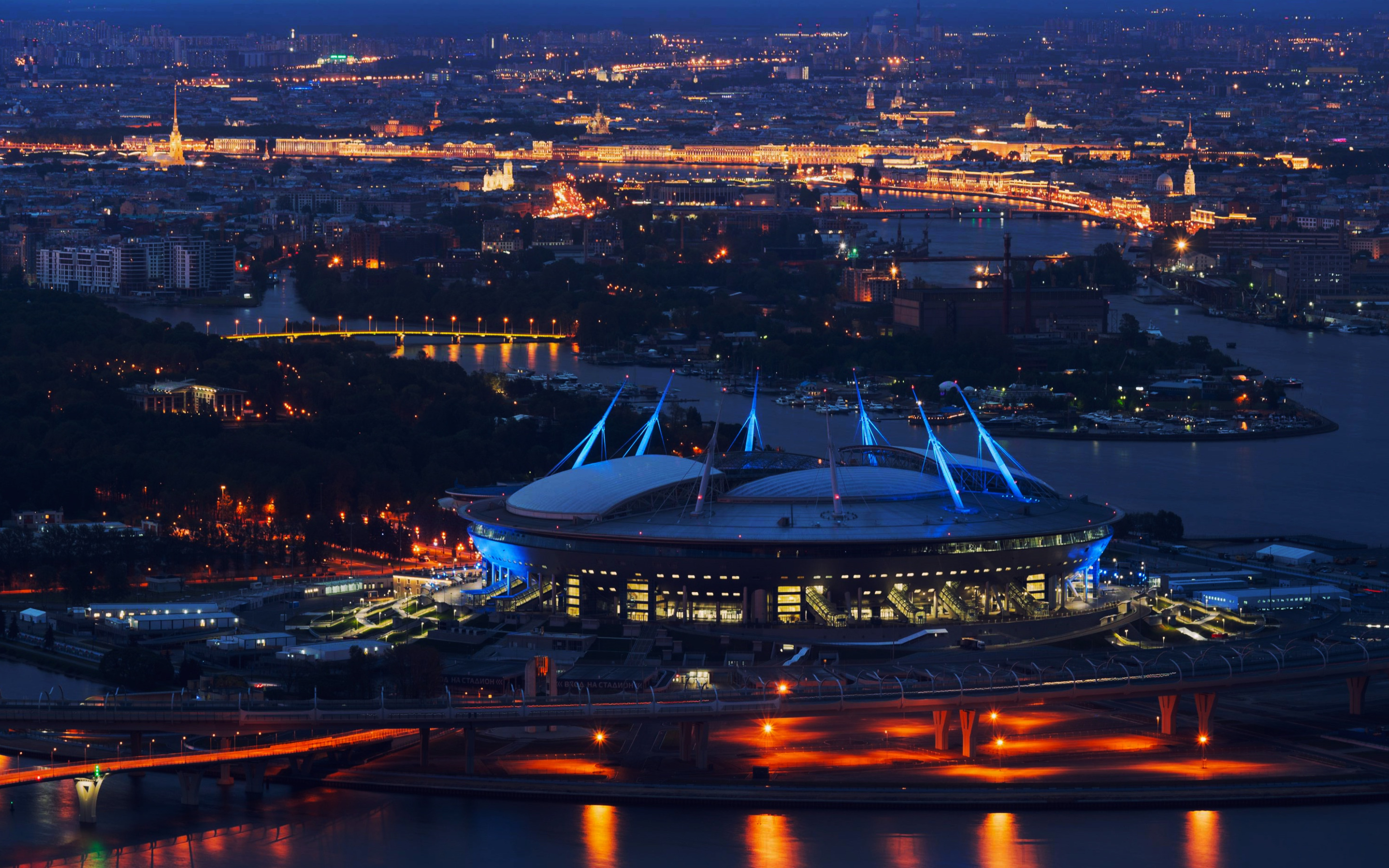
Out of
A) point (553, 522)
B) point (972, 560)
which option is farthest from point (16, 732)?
point (972, 560)

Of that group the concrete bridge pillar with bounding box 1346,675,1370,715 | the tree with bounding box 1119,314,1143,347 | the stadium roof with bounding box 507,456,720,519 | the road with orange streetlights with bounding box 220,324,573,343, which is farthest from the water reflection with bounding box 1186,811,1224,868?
the road with orange streetlights with bounding box 220,324,573,343

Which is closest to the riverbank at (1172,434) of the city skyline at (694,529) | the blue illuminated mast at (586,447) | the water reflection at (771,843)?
the city skyline at (694,529)

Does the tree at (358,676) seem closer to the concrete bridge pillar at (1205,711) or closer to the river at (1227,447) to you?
the concrete bridge pillar at (1205,711)

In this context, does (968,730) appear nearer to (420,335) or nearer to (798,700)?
(798,700)

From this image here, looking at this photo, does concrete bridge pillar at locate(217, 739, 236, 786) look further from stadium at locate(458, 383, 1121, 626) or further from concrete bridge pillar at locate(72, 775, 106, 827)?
stadium at locate(458, 383, 1121, 626)

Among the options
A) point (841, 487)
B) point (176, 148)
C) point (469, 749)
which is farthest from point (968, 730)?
point (176, 148)

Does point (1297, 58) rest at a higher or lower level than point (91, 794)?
higher

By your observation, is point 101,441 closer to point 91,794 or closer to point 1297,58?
point 91,794
